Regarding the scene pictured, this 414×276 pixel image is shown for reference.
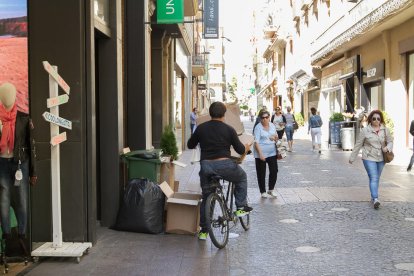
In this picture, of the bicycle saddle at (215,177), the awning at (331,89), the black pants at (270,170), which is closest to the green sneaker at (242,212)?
the bicycle saddle at (215,177)

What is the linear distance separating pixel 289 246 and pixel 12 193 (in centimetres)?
316

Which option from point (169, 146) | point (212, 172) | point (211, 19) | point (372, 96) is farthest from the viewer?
point (372, 96)

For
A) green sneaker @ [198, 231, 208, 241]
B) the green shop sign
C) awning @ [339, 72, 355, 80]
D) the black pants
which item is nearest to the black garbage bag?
green sneaker @ [198, 231, 208, 241]

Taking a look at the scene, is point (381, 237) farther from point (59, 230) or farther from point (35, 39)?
point (35, 39)

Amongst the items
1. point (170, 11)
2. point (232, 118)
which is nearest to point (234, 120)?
point (232, 118)

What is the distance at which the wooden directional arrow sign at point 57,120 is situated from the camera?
5504 millimetres

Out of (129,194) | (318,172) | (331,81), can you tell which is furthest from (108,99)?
(331,81)

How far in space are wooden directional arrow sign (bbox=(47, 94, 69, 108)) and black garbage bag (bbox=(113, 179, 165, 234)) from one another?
70.1 inches

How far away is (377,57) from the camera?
22641 millimetres

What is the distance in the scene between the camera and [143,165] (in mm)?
7531

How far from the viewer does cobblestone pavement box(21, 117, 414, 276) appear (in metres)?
5.57

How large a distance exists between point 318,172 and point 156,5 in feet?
19.6

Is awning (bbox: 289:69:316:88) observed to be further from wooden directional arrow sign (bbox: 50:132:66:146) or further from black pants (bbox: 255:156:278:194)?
wooden directional arrow sign (bbox: 50:132:66:146)

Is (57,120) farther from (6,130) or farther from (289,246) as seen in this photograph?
(289,246)
